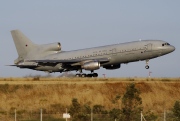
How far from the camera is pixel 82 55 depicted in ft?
255

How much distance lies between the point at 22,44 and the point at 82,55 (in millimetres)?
12709

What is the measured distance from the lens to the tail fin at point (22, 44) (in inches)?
3369

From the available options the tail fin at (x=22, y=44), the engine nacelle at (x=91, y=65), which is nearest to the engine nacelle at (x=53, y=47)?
the tail fin at (x=22, y=44)

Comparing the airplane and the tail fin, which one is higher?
the tail fin

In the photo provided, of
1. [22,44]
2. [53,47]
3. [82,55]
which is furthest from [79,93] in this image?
[22,44]

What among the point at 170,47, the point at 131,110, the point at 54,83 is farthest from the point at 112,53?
the point at 131,110

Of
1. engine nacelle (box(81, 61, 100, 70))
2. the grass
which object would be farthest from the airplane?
the grass

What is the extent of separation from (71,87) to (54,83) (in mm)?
2747

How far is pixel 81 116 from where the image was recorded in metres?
41.1

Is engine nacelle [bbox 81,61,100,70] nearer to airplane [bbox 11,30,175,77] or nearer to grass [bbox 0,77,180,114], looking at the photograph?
airplane [bbox 11,30,175,77]

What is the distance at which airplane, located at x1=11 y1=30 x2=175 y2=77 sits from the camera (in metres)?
72.4

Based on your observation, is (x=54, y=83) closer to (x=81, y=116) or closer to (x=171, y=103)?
(x=171, y=103)

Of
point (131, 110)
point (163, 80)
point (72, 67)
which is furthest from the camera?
point (72, 67)

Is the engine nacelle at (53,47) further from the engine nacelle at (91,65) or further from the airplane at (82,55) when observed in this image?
the engine nacelle at (91,65)
